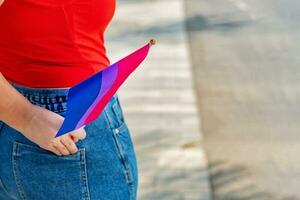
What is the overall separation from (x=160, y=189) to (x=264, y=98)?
1.84m

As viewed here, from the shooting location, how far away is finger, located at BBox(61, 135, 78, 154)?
1549 mm

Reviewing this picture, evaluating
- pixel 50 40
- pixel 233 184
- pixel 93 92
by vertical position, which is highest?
pixel 50 40

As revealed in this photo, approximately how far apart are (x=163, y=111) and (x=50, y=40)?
423 centimetres

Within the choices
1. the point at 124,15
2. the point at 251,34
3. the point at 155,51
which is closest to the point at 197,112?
the point at 155,51

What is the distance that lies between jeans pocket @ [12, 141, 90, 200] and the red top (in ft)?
0.51

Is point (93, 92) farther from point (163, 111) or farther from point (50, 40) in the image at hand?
point (163, 111)

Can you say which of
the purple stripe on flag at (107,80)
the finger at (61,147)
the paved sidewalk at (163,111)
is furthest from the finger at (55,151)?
the paved sidewalk at (163,111)

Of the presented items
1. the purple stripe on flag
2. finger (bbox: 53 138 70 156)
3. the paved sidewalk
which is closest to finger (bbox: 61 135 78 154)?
finger (bbox: 53 138 70 156)

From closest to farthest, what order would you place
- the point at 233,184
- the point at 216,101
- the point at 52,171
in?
1. the point at 52,171
2. the point at 233,184
3. the point at 216,101

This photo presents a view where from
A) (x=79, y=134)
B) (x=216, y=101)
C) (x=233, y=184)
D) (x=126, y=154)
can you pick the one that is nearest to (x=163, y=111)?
(x=216, y=101)

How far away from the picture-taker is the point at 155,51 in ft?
24.9

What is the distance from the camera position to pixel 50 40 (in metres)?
1.57

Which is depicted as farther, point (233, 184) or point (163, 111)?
point (163, 111)

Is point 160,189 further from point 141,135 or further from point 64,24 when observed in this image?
point 64,24
